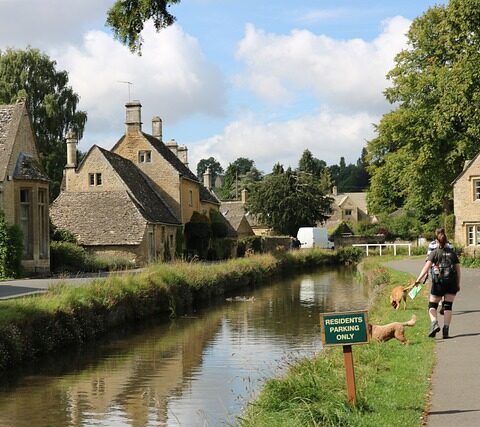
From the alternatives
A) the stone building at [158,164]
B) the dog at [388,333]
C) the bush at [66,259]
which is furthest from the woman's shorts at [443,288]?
the stone building at [158,164]

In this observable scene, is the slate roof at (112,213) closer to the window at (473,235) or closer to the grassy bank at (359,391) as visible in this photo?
the window at (473,235)

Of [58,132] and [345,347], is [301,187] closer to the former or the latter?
[58,132]

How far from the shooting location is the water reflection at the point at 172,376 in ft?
40.5

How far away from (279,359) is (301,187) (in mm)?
61686

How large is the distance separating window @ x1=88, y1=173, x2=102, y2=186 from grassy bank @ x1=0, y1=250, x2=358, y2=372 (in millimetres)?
13755

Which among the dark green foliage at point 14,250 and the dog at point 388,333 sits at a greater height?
the dark green foliage at point 14,250

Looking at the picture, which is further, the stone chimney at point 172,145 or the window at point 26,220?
the stone chimney at point 172,145

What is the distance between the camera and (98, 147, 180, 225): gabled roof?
45750mm

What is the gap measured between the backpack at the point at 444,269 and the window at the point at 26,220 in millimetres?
22478

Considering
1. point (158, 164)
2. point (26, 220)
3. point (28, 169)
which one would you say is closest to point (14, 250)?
point (26, 220)

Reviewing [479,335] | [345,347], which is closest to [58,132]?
[479,335]

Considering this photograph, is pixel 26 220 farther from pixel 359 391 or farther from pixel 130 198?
pixel 359 391

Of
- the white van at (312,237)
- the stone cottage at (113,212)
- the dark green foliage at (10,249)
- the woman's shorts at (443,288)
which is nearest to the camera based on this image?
the woman's shorts at (443,288)

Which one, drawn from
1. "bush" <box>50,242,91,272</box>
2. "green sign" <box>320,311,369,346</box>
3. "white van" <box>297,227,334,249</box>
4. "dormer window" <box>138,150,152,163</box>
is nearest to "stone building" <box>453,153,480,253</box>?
"dormer window" <box>138,150,152,163</box>
